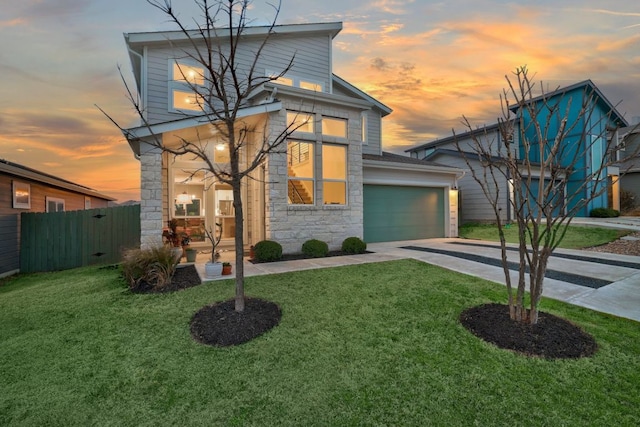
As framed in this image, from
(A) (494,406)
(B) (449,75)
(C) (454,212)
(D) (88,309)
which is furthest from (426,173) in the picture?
(D) (88,309)

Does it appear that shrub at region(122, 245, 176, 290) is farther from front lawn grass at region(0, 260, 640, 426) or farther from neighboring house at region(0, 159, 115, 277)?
neighboring house at region(0, 159, 115, 277)

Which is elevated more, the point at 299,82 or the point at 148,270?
the point at 299,82

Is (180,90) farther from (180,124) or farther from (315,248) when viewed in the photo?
(315,248)

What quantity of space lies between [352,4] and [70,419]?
1014cm

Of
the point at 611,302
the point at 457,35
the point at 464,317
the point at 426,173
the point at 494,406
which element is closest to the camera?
the point at 494,406

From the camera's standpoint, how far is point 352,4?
26.8 ft

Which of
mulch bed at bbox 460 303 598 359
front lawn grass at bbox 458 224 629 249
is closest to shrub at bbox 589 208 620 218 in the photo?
front lawn grass at bbox 458 224 629 249

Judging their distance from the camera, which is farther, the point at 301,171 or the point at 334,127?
the point at 334,127

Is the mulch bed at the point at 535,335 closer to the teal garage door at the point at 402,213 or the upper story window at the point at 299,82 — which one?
the teal garage door at the point at 402,213

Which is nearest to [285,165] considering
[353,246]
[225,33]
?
[353,246]

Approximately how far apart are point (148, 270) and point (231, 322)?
2.70 meters

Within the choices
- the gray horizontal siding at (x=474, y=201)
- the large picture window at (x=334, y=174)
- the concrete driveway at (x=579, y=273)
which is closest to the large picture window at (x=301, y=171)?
the large picture window at (x=334, y=174)

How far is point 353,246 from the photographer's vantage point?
8422mm

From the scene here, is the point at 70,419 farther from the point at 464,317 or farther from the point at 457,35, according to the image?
the point at 457,35
